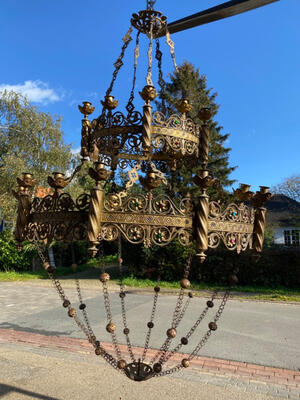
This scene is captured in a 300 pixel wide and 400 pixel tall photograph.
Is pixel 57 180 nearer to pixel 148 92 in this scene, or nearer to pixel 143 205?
pixel 143 205

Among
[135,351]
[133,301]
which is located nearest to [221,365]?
[135,351]

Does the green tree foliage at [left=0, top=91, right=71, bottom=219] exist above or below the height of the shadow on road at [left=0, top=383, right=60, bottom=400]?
above

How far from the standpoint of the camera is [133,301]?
10.8 meters

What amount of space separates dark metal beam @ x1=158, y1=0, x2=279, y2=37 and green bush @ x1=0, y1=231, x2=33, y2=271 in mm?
17139

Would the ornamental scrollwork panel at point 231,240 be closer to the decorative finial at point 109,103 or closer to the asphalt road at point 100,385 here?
the decorative finial at point 109,103

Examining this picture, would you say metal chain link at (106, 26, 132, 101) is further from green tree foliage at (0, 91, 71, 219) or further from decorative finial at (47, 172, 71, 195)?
green tree foliage at (0, 91, 71, 219)

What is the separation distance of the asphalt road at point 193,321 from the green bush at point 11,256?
648cm

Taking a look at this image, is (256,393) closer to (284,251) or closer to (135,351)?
(135,351)

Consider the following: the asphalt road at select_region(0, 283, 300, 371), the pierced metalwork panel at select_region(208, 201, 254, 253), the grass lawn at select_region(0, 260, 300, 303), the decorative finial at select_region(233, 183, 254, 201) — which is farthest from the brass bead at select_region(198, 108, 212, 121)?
the grass lawn at select_region(0, 260, 300, 303)

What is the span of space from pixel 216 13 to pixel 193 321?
7.22 m

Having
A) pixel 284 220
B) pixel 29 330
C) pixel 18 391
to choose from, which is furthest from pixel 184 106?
pixel 284 220

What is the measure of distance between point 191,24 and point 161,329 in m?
6.33

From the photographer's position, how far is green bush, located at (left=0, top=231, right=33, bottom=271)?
18.1 metres

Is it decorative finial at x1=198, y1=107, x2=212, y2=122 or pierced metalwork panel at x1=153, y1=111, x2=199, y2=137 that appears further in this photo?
pierced metalwork panel at x1=153, y1=111, x2=199, y2=137
